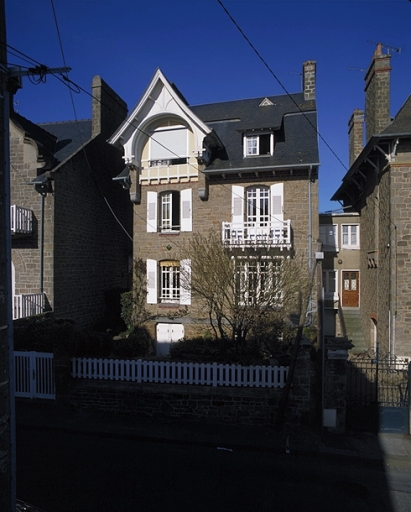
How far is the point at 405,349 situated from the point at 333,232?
7.60m

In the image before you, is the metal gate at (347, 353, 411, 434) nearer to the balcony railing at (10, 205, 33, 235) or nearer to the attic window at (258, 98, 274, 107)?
the balcony railing at (10, 205, 33, 235)

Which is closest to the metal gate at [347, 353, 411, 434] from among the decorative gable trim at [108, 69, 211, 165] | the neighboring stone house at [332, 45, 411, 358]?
the neighboring stone house at [332, 45, 411, 358]

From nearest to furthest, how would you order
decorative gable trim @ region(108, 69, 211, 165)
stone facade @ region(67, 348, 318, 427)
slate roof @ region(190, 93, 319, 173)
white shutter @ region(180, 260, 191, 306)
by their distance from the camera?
stone facade @ region(67, 348, 318, 427) < white shutter @ region(180, 260, 191, 306) < slate roof @ region(190, 93, 319, 173) < decorative gable trim @ region(108, 69, 211, 165)

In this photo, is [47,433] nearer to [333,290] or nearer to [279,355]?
[279,355]

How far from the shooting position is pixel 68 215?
14547mm

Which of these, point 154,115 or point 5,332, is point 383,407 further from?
point 154,115

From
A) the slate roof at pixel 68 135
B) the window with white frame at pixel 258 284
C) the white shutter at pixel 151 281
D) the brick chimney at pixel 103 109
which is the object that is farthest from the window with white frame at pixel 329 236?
the slate roof at pixel 68 135

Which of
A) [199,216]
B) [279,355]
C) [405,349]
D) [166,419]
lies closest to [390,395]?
[279,355]

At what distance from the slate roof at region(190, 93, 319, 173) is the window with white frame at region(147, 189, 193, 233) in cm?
180

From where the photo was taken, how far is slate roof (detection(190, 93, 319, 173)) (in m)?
14.5

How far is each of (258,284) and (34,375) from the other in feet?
22.2

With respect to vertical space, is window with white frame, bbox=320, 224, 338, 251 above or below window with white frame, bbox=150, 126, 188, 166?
below

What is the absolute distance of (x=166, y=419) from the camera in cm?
817

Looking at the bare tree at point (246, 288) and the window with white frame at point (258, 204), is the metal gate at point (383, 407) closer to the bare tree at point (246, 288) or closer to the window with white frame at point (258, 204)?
the bare tree at point (246, 288)
